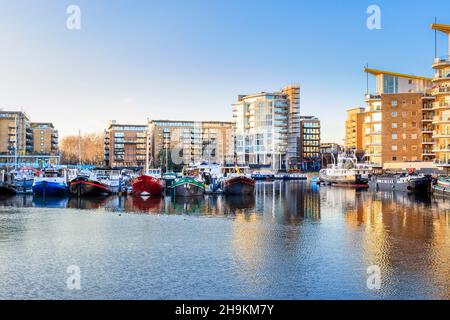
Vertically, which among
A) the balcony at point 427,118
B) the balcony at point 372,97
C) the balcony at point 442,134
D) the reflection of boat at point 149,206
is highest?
the balcony at point 372,97

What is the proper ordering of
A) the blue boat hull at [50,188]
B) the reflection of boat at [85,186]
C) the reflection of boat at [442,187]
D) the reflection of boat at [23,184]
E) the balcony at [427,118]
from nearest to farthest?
the reflection of boat at [442,187] < the reflection of boat at [85,186] < the blue boat hull at [50,188] < the reflection of boat at [23,184] < the balcony at [427,118]

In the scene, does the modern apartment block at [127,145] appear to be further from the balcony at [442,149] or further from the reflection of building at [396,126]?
the balcony at [442,149]

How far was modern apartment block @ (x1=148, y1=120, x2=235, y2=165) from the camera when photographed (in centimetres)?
17538

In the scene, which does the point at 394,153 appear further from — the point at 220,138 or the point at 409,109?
the point at 220,138

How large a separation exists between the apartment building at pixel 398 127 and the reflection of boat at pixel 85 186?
2133 inches

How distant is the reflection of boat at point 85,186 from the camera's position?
57.2 meters

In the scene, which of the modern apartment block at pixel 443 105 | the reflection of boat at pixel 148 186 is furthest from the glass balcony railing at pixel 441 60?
the reflection of boat at pixel 148 186

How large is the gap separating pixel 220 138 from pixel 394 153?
94805 mm

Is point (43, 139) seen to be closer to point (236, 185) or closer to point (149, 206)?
point (236, 185)

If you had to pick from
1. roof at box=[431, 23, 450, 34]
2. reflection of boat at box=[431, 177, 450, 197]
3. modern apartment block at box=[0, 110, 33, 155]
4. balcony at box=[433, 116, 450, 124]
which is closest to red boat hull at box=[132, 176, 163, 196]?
reflection of boat at box=[431, 177, 450, 197]

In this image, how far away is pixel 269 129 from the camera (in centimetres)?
16888

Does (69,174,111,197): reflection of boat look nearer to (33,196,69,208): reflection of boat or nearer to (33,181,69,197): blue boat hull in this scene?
(33,181,69,197): blue boat hull
